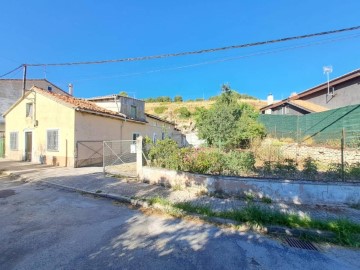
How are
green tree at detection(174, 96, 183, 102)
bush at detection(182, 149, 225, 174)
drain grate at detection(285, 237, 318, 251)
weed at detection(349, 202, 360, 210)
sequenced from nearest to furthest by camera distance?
drain grate at detection(285, 237, 318, 251) → weed at detection(349, 202, 360, 210) → bush at detection(182, 149, 225, 174) → green tree at detection(174, 96, 183, 102)

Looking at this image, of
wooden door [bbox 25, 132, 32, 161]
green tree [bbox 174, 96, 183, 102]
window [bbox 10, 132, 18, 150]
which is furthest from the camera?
green tree [bbox 174, 96, 183, 102]

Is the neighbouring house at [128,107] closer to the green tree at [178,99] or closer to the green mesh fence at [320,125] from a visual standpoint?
the green mesh fence at [320,125]

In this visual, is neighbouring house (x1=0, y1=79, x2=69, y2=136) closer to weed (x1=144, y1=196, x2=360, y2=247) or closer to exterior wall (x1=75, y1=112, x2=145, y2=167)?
exterior wall (x1=75, y1=112, x2=145, y2=167)

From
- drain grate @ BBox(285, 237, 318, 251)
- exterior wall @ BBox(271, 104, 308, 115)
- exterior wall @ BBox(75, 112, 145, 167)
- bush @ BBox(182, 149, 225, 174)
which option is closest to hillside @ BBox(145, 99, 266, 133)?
exterior wall @ BBox(271, 104, 308, 115)

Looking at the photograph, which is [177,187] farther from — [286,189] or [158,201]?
[286,189]

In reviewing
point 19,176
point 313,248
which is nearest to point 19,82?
point 19,176

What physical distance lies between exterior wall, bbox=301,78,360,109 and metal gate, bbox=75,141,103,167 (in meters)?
21.8

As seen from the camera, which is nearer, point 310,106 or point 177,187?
point 177,187

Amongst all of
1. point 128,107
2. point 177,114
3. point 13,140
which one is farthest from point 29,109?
point 177,114

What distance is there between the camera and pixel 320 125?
18.2 meters

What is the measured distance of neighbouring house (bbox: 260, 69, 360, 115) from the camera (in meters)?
20.1

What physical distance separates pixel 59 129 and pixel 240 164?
11.8 m

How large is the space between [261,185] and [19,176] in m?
11.0

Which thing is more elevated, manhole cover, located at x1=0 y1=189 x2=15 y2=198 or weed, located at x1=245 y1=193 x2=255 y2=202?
weed, located at x1=245 y1=193 x2=255 y2=202
